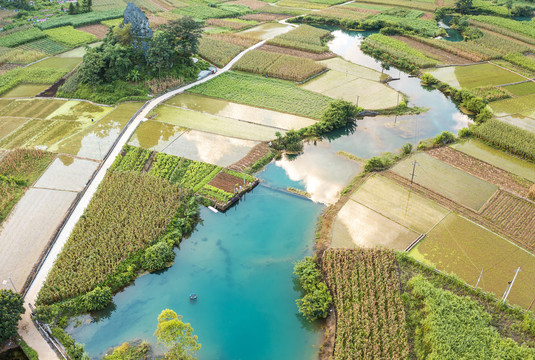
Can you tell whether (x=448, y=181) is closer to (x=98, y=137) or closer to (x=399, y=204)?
(x=399, y=204)

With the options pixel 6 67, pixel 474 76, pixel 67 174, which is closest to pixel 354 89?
pixel 474 76

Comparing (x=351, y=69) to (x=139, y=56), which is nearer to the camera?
(x=139, y=56)

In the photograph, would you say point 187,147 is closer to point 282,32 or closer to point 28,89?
point 28,89

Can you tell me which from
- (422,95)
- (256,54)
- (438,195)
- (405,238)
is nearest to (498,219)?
(438,195)

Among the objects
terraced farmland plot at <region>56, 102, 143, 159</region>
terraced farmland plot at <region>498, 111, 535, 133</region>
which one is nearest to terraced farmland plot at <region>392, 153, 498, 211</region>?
terraced farmland plot at <region>498, 111, 535, 133</region>

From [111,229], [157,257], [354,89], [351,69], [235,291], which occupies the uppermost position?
[351,69]

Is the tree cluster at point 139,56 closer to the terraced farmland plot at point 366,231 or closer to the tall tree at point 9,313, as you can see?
the terraced farmland plot at point 366,231

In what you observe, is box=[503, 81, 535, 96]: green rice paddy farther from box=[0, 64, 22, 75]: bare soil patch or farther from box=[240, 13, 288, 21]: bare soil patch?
box=[0, 64, 22, 75]: bare soil patch
